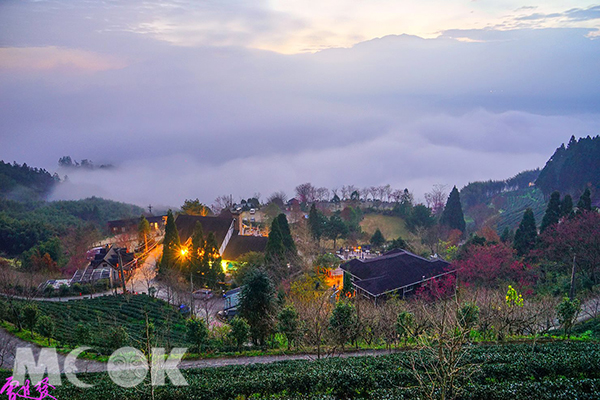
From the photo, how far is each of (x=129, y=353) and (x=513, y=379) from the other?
38.4ft

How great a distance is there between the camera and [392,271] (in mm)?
24219

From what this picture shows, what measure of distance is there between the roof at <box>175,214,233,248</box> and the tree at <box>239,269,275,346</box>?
1959 cm

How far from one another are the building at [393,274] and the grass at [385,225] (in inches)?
725

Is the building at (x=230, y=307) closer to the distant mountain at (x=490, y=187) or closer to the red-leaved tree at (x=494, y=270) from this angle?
the red-leaved tree at (x=494, y=270)

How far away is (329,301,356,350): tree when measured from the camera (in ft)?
48.2

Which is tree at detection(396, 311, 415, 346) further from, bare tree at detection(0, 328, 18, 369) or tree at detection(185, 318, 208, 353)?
bare tree at detection(0, 328, 18, 369)

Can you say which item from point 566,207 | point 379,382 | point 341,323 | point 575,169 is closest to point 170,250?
point 341,323

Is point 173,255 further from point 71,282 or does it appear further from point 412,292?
point 412,292

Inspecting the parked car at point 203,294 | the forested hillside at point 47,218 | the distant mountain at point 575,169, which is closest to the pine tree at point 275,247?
the parked car at point 203,294

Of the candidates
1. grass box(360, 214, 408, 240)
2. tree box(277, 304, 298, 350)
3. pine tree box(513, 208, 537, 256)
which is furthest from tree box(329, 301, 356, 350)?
grass box(360, 214, 408, 240)

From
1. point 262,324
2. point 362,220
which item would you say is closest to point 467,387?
point 262,324

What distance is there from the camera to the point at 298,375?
10.4m

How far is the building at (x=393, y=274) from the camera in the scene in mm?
22781

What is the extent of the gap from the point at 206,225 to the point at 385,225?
2248 centimetres
